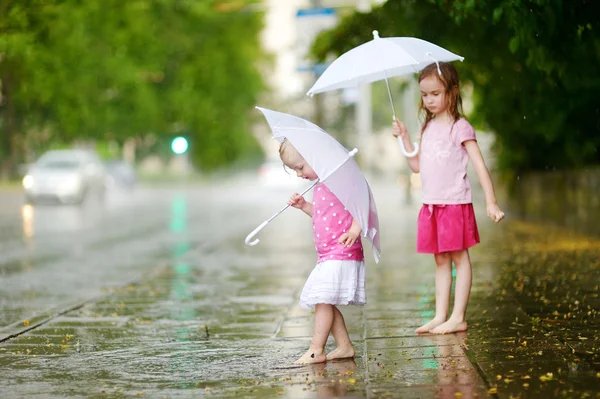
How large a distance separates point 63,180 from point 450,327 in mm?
29906

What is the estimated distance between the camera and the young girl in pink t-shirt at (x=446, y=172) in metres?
7.64

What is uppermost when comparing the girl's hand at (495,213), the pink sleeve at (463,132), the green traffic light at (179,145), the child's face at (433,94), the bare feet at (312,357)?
the green traffic light at (179,145)

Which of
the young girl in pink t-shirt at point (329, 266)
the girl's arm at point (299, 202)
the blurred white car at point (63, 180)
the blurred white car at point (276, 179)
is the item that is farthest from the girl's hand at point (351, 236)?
the blurred white car at point (276, 179)

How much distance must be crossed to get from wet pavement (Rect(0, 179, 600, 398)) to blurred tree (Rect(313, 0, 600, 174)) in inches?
74.8

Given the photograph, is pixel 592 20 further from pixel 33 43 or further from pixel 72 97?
pixel 72 97

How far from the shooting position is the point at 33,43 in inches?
979

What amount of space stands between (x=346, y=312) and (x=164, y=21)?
4741cm

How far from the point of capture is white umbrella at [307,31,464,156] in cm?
736

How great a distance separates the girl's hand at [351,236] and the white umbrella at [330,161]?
36 millimetres

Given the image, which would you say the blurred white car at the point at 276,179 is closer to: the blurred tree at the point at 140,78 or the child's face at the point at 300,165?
the blurred tree at the point at 140,78

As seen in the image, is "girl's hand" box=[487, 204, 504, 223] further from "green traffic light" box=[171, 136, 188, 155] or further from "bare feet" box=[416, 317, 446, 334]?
"green traffic light" box=[171, 136, 188, 155]

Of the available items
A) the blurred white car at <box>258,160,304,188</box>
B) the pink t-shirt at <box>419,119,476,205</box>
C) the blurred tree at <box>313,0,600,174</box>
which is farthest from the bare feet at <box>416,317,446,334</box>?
the blurred white car at <box>258,160,304,188</box>

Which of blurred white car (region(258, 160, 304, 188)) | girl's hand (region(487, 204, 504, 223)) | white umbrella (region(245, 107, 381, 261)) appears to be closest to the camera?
white umbrella (region(245, 107, 381, 261))

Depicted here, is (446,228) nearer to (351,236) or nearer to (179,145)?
(351,236)
